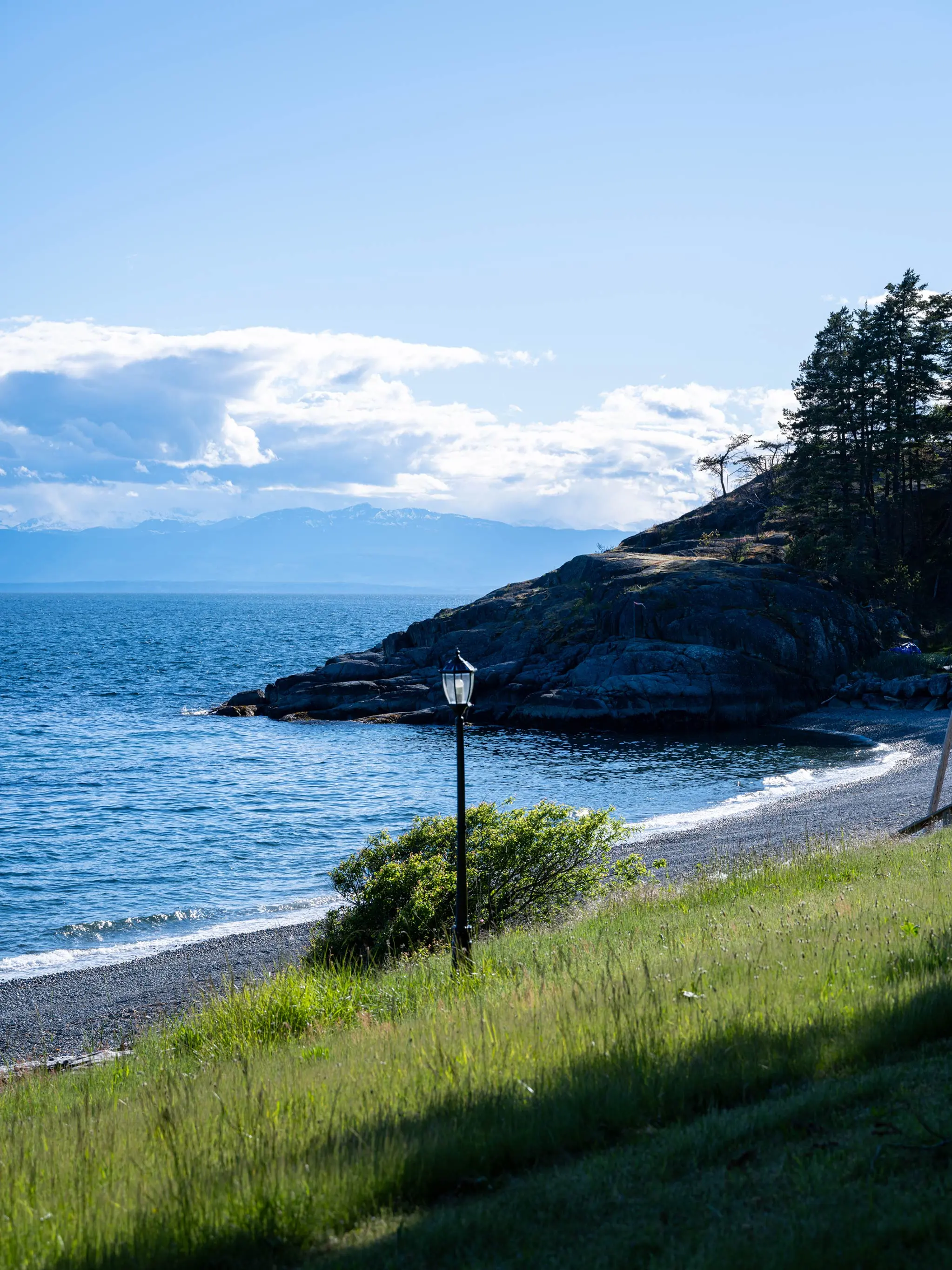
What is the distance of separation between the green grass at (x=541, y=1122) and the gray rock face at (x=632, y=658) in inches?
1533

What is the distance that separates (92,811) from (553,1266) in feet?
99.8

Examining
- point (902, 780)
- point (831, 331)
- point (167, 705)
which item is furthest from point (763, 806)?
point (831, 331)

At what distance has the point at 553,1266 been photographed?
13.2ft

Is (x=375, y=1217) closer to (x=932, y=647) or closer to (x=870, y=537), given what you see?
(x=932, y=647)

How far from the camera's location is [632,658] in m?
49.1

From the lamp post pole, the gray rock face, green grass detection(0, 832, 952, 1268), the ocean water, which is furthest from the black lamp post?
the gray rock face

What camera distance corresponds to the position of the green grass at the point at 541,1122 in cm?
439

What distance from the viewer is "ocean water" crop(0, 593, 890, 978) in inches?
862

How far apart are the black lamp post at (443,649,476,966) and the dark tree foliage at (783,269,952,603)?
165 ft

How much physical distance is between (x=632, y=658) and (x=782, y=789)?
16247mm

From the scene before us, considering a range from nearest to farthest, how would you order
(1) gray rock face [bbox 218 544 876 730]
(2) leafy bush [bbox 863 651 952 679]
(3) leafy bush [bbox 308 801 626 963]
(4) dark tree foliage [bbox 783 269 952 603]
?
(3) leafy bush [bbox 308 801 626 963], (1) gray rock face [bbox 218 544 876 730], (2) leafy bush [bbox 863 651 952 679], (4) dark tree foliage [bbox 783 269 952 603]

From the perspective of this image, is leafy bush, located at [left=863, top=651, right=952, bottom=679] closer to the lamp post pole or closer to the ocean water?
the ocean water

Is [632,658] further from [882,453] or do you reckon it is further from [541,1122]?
[541,1122]

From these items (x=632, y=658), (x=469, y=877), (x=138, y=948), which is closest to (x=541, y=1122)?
(x=469, y=877)
